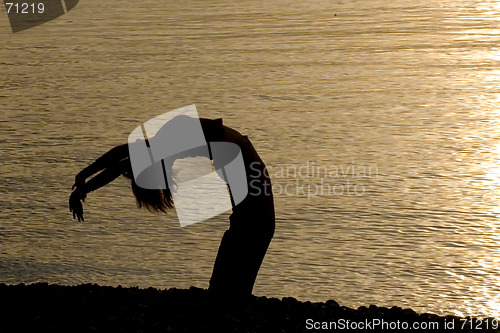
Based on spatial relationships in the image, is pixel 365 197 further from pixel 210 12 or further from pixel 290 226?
pixel 210 12

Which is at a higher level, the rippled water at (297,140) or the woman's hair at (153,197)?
the woman's hair at (153,197)

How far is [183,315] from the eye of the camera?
15.8 ft

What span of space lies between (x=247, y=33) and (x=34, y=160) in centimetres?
729

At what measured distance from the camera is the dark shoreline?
15.3 feet

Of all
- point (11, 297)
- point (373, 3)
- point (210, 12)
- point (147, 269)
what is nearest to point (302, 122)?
point (147, 269)

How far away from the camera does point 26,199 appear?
799 centimetres

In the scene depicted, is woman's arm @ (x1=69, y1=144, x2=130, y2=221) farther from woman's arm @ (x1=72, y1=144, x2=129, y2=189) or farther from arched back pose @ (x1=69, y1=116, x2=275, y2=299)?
arched back pose @ (x1=69, y1=116, x2=275, y2=299)

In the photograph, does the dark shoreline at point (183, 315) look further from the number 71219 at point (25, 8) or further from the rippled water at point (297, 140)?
the number 71219 at point (25, 8)

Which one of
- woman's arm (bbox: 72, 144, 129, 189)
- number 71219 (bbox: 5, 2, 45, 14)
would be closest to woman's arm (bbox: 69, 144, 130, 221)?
woman's arm (bbox: 72, 144, 129, 189)

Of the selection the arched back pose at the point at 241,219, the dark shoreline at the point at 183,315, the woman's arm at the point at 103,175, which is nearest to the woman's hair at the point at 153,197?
the arched back pose at the point at 241,219

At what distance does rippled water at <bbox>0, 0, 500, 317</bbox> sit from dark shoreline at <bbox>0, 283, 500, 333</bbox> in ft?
2.54

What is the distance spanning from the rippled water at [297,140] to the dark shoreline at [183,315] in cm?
77

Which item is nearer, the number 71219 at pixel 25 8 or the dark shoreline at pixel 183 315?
the dark shoreline at pixel 183 315

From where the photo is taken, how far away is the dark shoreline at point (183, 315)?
4649 millimetres
